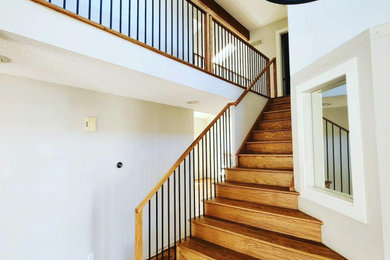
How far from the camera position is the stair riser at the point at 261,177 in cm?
262

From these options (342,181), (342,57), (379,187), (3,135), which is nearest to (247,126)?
(342,181)

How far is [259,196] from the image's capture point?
2553 millimetres

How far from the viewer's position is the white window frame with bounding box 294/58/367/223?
1.49 meters

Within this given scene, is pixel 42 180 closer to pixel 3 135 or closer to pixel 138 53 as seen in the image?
pixel 3 135

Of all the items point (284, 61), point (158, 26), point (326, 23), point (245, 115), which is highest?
point (284, 61)

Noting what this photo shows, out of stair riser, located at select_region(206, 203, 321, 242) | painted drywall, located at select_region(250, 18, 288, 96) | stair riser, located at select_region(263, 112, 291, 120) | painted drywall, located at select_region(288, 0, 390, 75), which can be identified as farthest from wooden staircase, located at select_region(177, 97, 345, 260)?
painted drywall, located at select_region(250, 18, 288, 96)

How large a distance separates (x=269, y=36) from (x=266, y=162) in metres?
4.26

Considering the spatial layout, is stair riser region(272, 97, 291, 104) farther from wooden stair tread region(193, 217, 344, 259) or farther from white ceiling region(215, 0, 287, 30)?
wooden stair tread region(193, 217, 344, 259)

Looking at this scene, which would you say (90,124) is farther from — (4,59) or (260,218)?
(260,218)

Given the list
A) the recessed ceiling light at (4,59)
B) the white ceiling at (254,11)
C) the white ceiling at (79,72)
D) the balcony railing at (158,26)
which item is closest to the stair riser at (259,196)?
the white ceiling at (79,72)

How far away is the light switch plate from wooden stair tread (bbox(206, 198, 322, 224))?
1.79 meters

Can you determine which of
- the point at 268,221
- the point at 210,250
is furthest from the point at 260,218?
the point at 210,250

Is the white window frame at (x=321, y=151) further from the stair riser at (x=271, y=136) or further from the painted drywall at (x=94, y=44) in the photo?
the painted drywall at (x=94, y=44)

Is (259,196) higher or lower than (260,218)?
higher
